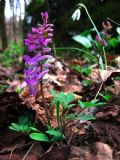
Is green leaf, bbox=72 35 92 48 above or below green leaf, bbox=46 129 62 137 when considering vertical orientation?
above

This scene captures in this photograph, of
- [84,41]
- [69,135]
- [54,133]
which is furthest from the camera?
[84,41]

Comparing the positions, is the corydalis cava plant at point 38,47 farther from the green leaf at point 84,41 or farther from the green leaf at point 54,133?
the green leaf at point 84,41

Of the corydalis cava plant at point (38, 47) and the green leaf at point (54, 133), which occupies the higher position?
the corydalis cava plant at point (38, 47)

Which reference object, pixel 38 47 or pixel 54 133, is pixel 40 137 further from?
pixel 38 47

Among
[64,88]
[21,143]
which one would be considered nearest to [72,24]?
[64,88]

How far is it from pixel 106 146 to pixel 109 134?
0.07 metres

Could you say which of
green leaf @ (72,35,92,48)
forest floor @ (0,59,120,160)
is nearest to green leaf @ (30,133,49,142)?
→ forest floor @ (0,59,120,160)

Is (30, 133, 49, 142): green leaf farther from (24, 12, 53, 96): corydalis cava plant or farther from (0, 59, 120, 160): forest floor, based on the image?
(24, 12, 53, 96): corydalis cava plant

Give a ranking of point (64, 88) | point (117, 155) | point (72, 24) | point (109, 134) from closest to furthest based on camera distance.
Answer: point (117, 155) → point (109, 134) → point (64, 88) → point (72, 24)

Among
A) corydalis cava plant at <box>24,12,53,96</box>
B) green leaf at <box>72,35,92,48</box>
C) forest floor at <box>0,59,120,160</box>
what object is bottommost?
forest floor at <box>0,59,120,160</box>

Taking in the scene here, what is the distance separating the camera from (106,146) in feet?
5.16

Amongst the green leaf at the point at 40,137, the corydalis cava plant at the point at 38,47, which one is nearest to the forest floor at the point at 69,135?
the green leaf at the point at 40,137

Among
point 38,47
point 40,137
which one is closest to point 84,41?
point 38,47

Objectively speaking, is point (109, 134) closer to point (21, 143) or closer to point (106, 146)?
point (106, 146)
